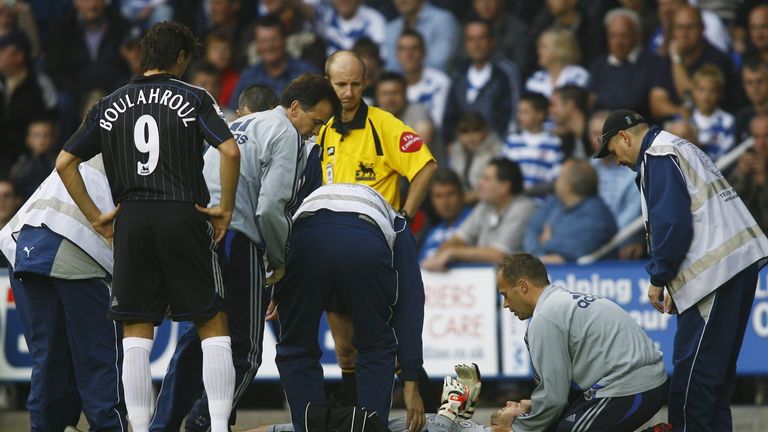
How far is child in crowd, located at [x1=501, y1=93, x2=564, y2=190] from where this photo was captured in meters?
12.2

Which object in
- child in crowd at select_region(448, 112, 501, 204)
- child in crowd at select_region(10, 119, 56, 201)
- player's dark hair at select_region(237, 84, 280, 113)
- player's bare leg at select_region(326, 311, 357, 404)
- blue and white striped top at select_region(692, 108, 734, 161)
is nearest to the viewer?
player's dark hair at select_region(237, 84, 280, 113)

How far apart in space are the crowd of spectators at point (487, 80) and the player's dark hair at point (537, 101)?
2 cm

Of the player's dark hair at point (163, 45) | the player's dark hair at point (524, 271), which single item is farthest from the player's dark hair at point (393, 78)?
the player's dark hair at point (163, 45)

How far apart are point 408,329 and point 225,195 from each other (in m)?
1.39

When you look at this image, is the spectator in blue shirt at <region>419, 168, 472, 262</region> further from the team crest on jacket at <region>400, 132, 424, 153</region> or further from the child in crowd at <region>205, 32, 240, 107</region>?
the team crest on jacket at <region>400, 132, 424, 153</region>

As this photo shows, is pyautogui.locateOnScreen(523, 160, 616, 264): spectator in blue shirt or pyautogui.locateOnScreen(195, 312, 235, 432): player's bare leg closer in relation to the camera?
pyautogui.locateOnScreen(195, 312, 235, 432): player's bare leg

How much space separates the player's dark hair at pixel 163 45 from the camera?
21.7 feet

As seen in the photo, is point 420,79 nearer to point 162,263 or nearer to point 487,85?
point 487,85

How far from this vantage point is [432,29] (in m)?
13.8

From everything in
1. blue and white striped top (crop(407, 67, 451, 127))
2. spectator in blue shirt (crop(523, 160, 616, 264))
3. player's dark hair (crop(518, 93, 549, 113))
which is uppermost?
blue and white striped top (crop(407, 67, 451, 127))

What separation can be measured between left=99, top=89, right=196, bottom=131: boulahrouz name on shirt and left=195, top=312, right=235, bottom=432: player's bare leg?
106 cm

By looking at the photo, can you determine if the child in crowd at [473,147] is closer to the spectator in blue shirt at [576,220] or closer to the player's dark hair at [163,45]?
the spectator in blue shirt at [576,220]

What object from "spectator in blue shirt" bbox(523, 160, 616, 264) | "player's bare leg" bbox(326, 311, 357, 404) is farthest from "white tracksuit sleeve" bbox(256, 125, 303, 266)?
"spectator in blue shirt" bbox(523, 160, 616, 264)

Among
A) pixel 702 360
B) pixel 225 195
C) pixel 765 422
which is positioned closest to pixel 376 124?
pixel 225 195
